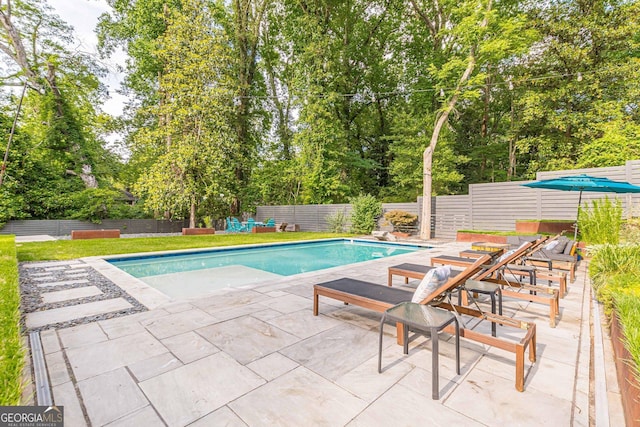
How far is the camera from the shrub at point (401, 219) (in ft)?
44.1

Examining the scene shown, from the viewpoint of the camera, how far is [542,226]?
9.57 m

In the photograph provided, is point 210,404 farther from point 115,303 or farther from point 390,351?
point 115,303

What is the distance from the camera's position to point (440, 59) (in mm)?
17094

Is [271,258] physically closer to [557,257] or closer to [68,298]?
[68,298]

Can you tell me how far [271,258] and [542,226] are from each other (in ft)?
29.8

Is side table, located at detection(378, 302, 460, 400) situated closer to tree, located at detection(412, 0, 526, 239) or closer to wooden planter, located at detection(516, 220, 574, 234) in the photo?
wooden planter, located at detection(516, 220, 574, 234)

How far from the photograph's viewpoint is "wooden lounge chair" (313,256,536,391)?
2.01 metres

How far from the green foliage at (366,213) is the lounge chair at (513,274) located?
29.9 ft

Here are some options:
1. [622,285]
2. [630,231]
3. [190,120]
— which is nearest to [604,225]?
[630,231]

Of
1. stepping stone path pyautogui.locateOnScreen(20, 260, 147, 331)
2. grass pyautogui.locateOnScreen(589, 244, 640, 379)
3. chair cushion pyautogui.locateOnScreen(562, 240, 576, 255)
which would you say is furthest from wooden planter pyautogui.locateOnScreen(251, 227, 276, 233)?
grass pyautogui.locateOnScreen(589, 244, 640, 379)

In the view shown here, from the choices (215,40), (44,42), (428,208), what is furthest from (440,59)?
(44,42)

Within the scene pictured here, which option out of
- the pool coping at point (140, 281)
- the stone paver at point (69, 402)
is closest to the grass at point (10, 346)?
the stone paver at point (69, 402)

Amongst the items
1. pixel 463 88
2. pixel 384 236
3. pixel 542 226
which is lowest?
pixel 384 236

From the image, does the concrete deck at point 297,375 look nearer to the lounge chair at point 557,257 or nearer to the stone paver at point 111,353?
the stone paver at point 111,353
